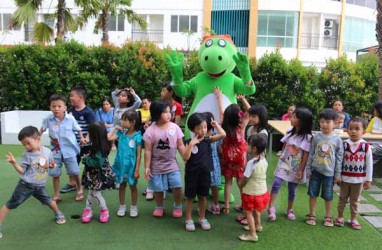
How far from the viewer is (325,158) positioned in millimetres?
3863

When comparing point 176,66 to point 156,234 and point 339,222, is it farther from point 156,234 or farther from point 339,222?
point 339,222

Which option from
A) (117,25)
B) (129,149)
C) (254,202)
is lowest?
(254,202)

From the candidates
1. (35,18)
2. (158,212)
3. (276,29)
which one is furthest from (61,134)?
(276,29)

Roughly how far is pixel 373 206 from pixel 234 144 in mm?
2228

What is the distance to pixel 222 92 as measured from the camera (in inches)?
179

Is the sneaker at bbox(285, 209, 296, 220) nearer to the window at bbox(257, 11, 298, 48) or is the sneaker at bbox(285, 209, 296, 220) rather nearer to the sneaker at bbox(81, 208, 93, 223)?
the sneaker at bbox(81, 208, 93, 223)

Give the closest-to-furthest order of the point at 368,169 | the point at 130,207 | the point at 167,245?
the point at 167,245 < the point at 368,169 < the point at 130,207

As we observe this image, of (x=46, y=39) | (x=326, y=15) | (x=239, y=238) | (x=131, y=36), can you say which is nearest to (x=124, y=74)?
(x=46, y=39)

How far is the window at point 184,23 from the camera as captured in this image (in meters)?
21.5

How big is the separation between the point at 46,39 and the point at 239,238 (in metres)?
11.1

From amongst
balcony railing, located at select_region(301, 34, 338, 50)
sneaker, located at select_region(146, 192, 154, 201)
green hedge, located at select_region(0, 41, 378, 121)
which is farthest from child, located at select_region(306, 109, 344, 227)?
balcony railing, located at select_region(301, 34, 338, 50)

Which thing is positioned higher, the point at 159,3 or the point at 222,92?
the point at 159,3

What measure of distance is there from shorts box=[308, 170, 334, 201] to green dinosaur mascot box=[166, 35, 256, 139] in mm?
1279

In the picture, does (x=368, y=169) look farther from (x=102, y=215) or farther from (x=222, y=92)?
(x=102, y=215)
